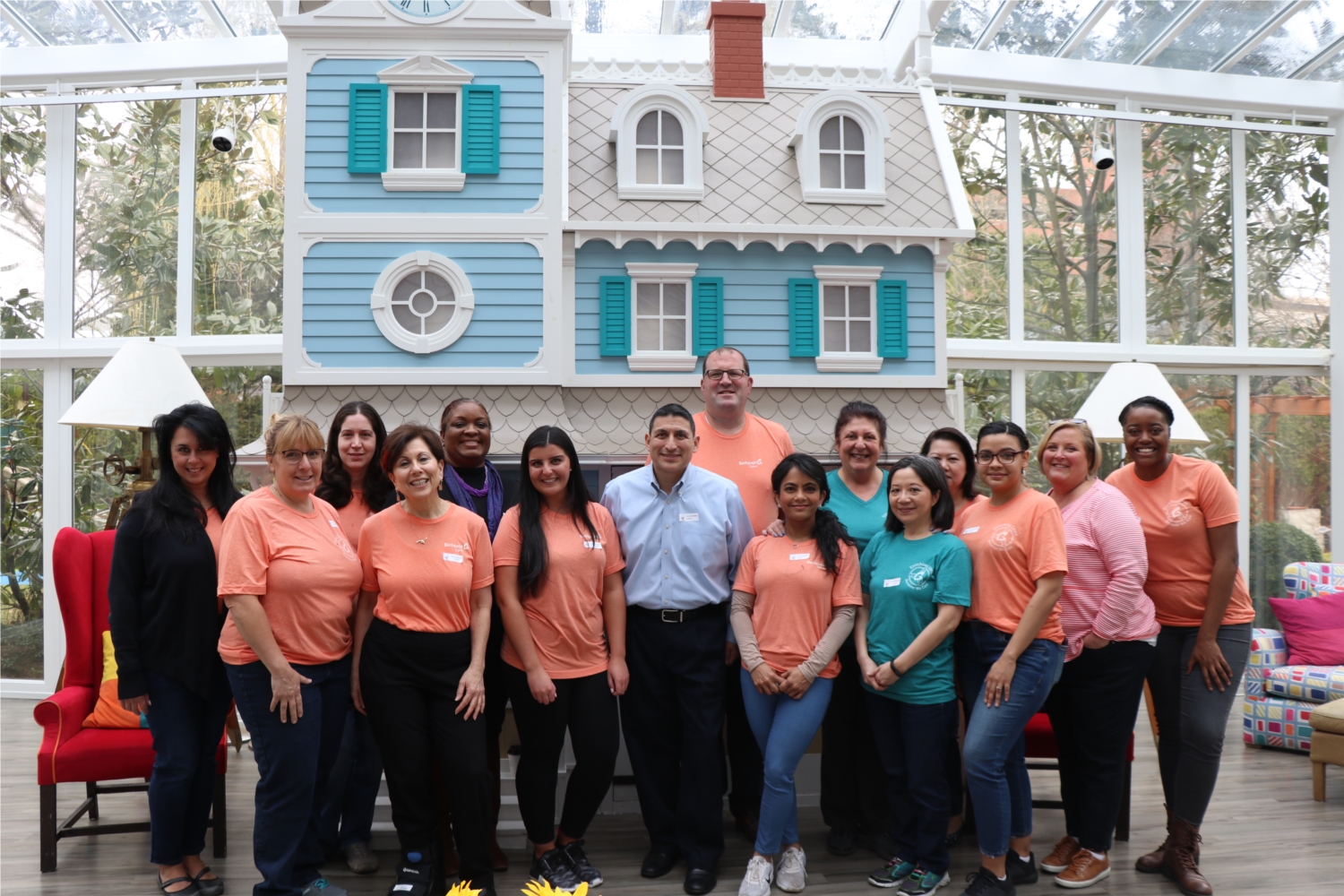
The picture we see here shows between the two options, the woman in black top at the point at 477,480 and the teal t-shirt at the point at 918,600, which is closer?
the teal t-shirt at the point at 918,600

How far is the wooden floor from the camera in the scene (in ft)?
11.7

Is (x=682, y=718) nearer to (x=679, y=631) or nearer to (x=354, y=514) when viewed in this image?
(x=679, y=631)

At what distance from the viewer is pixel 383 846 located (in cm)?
389

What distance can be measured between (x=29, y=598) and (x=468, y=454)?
17.6 feet

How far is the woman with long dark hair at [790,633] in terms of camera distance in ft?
11.0

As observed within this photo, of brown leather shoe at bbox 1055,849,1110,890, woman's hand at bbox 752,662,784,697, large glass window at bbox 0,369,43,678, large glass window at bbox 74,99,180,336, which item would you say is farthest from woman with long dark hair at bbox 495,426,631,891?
large glass window at bbox 0,369,43,678

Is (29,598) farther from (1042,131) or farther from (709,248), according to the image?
(1042,131)

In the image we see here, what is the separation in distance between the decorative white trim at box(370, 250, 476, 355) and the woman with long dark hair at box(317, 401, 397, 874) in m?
1.59

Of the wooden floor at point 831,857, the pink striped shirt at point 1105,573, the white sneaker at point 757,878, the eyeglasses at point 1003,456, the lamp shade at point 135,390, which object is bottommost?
the wooden floor at point 831,857

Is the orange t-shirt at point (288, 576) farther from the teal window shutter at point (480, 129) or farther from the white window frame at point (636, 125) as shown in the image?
the white window frame at point (636, 125)

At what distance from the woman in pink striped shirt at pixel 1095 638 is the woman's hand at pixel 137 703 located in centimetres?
318

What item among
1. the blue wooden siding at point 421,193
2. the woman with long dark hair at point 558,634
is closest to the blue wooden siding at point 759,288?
the blue wooden siding at point 421,193

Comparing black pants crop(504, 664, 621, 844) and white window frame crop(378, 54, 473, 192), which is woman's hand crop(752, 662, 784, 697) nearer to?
black pants crop(504, 664, 621, 844)

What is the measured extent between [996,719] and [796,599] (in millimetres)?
770
